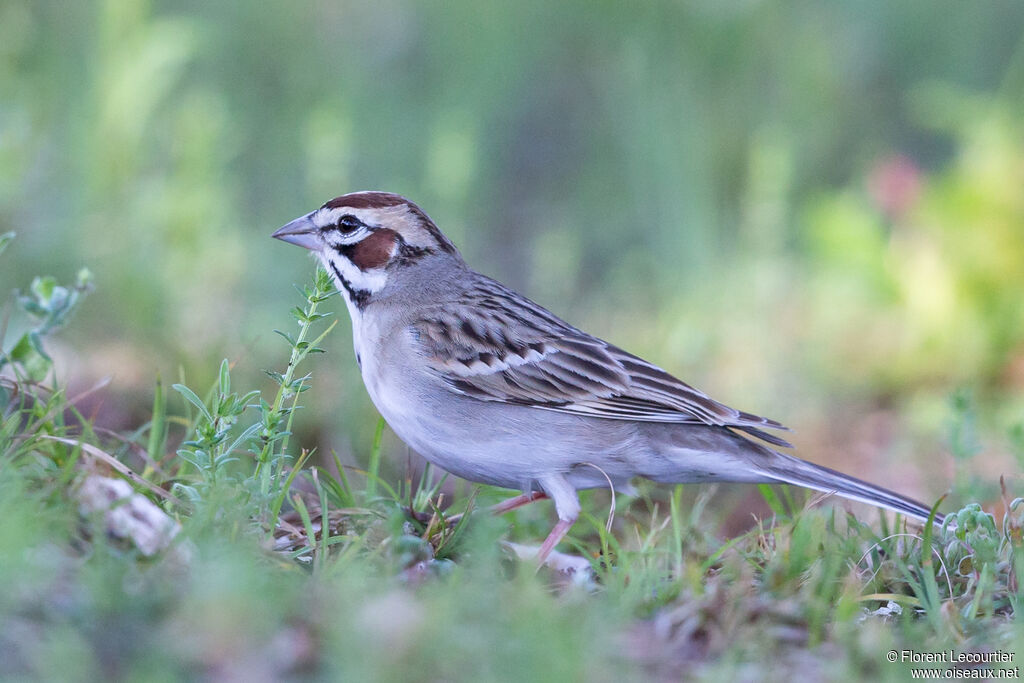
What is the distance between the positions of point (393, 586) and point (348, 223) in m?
2.46

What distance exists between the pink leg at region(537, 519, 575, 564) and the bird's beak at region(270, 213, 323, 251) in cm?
177

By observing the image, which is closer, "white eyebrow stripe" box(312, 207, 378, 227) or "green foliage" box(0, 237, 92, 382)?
"green foliage" box(0, 237, 92, 382)

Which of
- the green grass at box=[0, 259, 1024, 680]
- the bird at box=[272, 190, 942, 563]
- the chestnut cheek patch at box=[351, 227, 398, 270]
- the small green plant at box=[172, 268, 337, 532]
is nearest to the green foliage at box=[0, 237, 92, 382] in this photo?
the green grass at box=[0, 259, 1024, 680]

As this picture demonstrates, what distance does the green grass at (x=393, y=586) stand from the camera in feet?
9.55

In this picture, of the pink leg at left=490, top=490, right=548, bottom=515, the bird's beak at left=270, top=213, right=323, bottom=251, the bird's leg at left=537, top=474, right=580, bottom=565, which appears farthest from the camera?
the bird's beak at left=270, top=213, right=323, bottom=251

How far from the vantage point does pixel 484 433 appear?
195 inches

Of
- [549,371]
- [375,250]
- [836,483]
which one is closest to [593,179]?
[375,250]

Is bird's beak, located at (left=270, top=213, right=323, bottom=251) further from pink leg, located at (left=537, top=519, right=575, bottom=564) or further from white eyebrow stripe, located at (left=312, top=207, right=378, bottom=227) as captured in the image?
pink leg, located at (left=537, top=519, right=575, bottom=564)

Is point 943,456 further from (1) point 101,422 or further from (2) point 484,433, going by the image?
(1) point 101,422

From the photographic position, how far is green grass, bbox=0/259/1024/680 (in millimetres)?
2910

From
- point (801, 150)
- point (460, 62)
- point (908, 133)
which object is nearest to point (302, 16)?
point (460, 62)

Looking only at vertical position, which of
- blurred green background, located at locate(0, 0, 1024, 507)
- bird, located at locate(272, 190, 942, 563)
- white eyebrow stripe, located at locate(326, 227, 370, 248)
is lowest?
bird, located at locate(272, 190, 942, 563)

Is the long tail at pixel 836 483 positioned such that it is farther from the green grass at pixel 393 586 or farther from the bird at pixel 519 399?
the green grass at pixel 393 586

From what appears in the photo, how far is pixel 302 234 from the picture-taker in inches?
220
